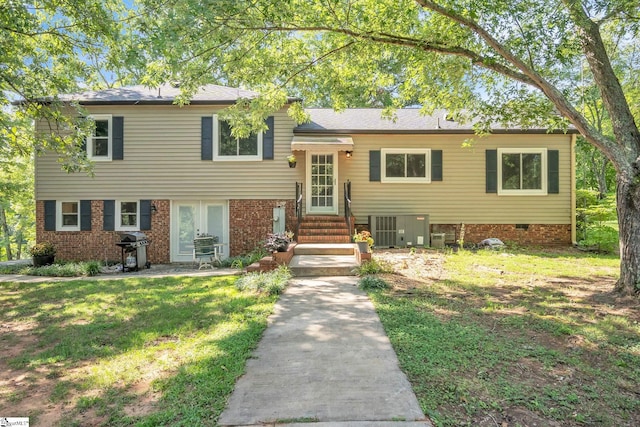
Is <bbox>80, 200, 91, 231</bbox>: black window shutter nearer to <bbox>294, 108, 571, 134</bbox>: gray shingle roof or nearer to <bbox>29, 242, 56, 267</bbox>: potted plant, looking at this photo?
<bbox>29, 242, 56, 267</bbox>: potted plant

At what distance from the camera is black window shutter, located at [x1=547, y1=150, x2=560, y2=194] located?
1179 cm

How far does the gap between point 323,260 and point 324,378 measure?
5.14 meters

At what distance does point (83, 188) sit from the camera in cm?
1159

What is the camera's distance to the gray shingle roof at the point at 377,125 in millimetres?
11719

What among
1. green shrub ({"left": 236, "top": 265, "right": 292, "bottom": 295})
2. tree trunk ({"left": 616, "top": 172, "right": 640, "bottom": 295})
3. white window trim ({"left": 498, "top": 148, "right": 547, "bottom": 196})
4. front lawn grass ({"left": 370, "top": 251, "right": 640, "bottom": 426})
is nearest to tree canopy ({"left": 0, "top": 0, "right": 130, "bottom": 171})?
green shrub ({"left": 236, "top": 265, "right": 292, "bottom": 295})

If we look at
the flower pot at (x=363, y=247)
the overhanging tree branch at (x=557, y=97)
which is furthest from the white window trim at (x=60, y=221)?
the overhanging tree branch at (x=557, y=97)

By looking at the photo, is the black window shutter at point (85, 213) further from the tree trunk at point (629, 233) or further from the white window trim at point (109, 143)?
the tree trunk at point (629, 233)

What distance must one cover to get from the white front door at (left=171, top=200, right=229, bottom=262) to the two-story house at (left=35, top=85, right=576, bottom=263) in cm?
3

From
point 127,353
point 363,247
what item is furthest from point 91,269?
point 363,247

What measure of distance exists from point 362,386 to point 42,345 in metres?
4.00

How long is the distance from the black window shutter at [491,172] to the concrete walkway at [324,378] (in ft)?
29.5

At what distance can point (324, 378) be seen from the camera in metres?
3.02

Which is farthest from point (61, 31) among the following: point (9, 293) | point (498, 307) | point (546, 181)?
point (546, 181)

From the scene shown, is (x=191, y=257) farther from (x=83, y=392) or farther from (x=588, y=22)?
(x=588, y=22)
